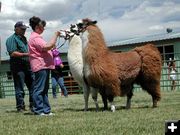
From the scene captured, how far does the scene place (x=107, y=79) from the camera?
8688mm

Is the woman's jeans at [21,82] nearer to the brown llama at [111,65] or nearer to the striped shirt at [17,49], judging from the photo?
the striped shirt at [17,49]

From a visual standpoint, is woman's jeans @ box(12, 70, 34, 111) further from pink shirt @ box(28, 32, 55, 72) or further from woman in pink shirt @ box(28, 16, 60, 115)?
pink shirt @ box(28, 32, 55, 72)

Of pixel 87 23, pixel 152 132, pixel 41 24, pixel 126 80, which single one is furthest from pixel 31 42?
pixel 152 132

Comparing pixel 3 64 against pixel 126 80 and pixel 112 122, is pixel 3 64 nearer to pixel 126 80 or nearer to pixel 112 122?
pixel 126 80

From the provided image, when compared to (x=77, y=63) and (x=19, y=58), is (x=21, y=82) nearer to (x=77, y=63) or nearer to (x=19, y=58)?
(x=19, y=58)

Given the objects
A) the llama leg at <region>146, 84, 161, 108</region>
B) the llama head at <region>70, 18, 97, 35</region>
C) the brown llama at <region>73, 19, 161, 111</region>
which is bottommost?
the llama leg at <region>146, 84, 161, 108</region>

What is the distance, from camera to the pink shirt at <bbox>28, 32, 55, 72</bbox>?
8344 mm

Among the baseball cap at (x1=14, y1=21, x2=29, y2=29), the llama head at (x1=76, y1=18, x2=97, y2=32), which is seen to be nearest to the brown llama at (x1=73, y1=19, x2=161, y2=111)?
the llama head at (x1=76, y1=18, x2=97, y2=32)

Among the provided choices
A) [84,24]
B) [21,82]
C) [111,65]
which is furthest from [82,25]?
[21,82]

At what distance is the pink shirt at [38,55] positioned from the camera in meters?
8.34

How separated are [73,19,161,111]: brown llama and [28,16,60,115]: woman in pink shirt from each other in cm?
78

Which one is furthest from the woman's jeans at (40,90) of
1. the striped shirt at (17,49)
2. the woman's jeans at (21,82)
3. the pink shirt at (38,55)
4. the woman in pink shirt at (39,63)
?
the striped shirt at (17,49)

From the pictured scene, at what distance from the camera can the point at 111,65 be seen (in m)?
8.85

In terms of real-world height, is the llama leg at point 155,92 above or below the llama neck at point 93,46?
below
